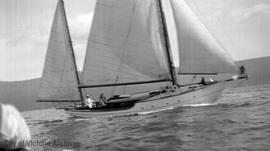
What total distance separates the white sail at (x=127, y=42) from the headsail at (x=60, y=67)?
4.97m

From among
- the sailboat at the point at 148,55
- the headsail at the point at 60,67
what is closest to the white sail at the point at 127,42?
the sailboat at the point at 148,55

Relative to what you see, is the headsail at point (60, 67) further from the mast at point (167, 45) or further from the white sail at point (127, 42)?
the mast at point (167, 45)

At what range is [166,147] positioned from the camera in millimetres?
12203

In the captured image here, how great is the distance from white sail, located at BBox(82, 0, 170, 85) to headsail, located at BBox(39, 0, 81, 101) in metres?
4.97

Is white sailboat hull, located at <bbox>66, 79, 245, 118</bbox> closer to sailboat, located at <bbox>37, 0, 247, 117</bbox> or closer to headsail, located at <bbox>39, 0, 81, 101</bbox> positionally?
sailboat, located at <bbox>37, 0, 247, 117</bbox>

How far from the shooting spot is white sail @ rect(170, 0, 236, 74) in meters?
27.5

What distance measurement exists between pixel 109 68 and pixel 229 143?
66.1ft

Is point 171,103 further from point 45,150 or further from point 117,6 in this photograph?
point 45,150

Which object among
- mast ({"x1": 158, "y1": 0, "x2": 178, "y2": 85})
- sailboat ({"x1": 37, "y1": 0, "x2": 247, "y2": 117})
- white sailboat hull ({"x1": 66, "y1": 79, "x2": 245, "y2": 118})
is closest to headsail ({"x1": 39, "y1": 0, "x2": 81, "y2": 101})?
sailboat ({"x1": 37, "y1": 0, "x2": 247, "y2": 117})

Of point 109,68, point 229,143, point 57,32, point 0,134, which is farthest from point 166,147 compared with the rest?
point 57,32

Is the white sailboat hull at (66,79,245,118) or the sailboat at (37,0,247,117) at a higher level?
the sailboat at (37,0,247,117)

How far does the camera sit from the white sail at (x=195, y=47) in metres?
27.5

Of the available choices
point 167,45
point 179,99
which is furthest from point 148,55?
point 179,99

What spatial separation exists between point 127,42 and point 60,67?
923cm
